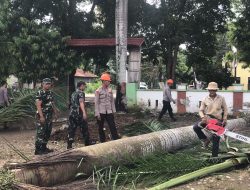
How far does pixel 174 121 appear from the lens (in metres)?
16.0

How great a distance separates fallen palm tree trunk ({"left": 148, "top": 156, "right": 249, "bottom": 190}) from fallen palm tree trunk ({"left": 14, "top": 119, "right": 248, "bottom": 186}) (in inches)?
49.7

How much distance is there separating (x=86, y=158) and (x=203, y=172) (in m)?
1.80

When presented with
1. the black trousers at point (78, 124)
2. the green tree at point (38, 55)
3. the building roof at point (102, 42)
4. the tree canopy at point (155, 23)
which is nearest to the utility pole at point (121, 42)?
the building roof at point (102, 42)

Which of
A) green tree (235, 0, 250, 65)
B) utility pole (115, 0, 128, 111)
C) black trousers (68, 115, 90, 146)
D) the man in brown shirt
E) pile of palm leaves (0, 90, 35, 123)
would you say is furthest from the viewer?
green tree (235, 0, 250, 65)

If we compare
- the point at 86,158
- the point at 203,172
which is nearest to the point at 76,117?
the point at 86,158

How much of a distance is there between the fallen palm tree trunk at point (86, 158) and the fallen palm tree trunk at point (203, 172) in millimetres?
1261

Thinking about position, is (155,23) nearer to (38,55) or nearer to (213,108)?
(38,55)

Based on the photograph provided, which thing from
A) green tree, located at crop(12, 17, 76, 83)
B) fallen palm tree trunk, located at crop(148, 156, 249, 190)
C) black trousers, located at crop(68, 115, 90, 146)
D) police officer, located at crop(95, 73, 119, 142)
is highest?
green tree, located at crop(12, 17, 76, 83)

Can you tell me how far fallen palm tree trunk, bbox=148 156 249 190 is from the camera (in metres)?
6.25

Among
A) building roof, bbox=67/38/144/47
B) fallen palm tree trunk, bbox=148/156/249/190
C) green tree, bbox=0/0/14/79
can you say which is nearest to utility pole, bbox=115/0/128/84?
building roof, bbox=67/38/144/47

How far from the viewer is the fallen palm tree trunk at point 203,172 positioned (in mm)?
6246

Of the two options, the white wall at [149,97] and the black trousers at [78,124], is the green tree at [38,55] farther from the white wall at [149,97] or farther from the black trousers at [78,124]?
the black trousers at [78,124]

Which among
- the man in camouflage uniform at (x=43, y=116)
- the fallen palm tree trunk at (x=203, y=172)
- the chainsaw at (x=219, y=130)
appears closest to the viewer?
the fallen palm tree trunk at (x=203, y=172)

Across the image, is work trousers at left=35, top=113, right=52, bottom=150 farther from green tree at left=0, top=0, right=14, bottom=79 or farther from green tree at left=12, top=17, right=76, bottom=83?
green tree at left=12, top=17, right=76, bottom=83
